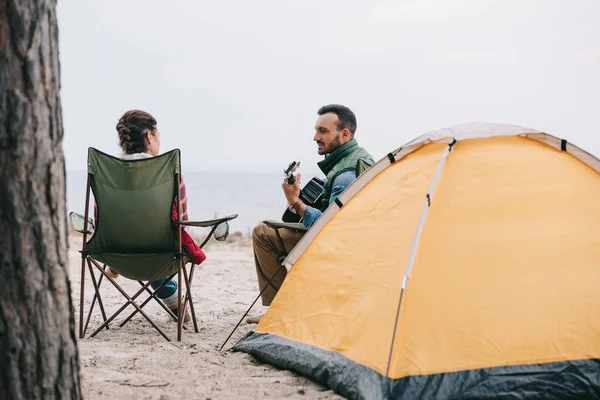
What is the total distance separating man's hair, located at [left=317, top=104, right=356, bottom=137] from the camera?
4696mm

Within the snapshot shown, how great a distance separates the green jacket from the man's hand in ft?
0.60

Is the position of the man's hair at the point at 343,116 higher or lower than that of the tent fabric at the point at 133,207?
higher

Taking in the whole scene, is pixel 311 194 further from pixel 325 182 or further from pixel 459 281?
pixel 459 281

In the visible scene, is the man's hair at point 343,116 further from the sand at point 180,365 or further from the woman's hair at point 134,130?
the sand at point 180,365

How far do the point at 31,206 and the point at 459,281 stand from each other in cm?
176

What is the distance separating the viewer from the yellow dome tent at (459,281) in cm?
293

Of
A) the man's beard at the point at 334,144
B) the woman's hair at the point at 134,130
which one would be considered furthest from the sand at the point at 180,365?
the man's beard at the point at 334,144

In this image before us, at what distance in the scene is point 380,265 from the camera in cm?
328

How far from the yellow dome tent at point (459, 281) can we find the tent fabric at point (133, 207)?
2.70 ft

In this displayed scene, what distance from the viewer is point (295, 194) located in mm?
4418

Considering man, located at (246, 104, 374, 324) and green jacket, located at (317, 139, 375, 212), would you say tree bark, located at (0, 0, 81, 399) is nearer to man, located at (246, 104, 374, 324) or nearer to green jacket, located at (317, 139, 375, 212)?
man, located at (246, 104, 374, 324)

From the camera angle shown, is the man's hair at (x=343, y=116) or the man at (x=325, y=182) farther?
the man's hair at (x=343, y=116)

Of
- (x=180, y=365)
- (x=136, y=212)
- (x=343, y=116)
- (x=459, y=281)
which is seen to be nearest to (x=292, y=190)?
(x=343, y=116)

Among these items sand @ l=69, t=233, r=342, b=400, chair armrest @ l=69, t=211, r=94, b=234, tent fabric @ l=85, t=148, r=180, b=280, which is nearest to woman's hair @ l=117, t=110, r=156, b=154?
tent fabric @ l=85, t=148, r=180, b=280
